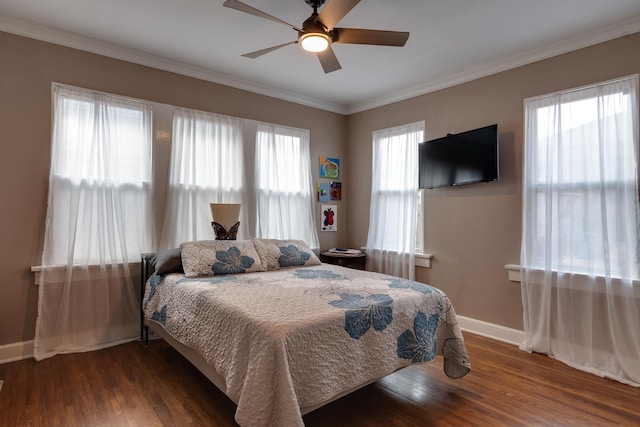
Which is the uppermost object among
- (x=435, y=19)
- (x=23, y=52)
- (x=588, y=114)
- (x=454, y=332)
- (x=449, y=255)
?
(x=435, y=19)

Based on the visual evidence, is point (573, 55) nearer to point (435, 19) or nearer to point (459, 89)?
point (459, 89)

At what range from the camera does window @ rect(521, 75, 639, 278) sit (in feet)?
8.68

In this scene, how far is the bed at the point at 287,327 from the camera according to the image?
1.61 meters

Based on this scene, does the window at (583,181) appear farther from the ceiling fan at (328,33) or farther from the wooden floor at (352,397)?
the ceiling fan at (328,33)

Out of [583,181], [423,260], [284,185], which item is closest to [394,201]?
[423,260]

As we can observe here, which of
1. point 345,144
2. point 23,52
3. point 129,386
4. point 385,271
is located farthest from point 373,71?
point 129,386

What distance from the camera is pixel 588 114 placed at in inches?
112

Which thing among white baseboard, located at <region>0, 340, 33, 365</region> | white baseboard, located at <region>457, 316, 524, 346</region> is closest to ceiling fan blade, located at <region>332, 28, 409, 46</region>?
white baseboard, located at <region>457, 316, 524, 346</region>

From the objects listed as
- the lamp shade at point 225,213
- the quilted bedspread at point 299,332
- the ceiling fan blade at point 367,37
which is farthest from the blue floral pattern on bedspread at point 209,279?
the ceiling fan blade at point 367,37

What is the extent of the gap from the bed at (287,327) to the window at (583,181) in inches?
52.9

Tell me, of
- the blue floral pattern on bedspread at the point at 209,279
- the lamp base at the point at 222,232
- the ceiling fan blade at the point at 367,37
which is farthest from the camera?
the lamp base at the point at 222,232

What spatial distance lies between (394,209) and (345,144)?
1.30 metres

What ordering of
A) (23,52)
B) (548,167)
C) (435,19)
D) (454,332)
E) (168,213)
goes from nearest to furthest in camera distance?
(454,332) → (435,19) → (23,52) → (548,167) → (168,213)

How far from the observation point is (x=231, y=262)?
117 inches
